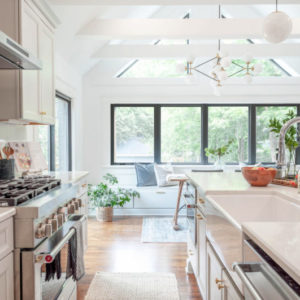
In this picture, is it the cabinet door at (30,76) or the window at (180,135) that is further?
the window at (180,135)

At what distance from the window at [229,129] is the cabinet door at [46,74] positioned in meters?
3.72

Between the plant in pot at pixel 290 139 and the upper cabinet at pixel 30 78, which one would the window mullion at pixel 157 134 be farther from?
the plant in pot at pixel 290 139

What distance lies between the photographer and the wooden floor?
8.65ft

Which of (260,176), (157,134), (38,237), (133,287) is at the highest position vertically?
(157,134)

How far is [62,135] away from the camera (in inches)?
179

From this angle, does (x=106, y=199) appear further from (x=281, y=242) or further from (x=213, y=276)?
(x=281, y=242)

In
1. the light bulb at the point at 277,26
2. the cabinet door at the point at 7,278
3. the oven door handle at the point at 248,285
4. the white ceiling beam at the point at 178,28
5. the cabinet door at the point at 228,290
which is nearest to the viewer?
the oven door handle at the point at 248,285

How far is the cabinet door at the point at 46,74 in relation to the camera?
96.7 inches

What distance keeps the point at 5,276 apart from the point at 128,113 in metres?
4.68

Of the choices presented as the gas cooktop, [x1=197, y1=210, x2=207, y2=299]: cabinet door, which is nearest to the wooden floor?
[x1=197, y1=210, x2=207, y2=299]: cabinet door

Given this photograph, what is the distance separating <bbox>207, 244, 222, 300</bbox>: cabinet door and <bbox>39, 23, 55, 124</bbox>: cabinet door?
1.65 metres

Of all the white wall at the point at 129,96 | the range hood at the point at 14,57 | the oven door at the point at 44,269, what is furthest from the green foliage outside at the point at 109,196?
the range hood at the point at 14,57

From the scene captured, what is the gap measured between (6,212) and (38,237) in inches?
8.3

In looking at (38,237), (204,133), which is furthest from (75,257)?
(204,133)
